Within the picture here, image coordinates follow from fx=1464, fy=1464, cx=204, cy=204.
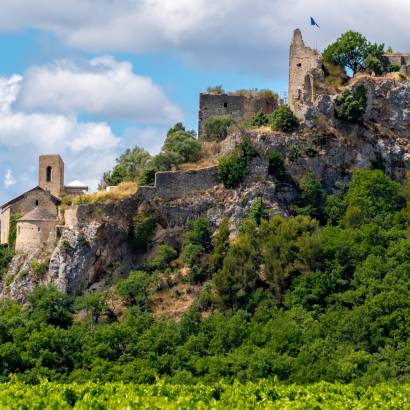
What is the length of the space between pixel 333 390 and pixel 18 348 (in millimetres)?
19991

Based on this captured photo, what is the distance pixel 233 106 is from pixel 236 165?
32.5 feet

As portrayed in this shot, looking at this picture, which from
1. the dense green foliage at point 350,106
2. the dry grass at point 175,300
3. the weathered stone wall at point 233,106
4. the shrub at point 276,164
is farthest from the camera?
the weathered stone wall at point 233,106

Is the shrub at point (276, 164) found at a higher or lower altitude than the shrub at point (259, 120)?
→ lower

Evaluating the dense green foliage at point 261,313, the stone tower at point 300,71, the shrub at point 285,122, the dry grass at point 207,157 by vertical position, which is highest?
the stone tower at point 300,71

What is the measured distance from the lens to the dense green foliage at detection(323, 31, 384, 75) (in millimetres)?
98750

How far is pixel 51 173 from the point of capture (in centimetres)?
9569

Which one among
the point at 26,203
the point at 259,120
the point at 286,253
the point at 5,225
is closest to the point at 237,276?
the point at 286,253

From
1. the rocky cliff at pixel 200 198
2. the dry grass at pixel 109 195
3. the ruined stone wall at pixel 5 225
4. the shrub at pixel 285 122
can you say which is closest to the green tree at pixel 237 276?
the rocky cliff at pixel 200 198

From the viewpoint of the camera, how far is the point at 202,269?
86375 mm

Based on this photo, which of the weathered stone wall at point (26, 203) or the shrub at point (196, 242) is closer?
the shrub at point (196, 242)

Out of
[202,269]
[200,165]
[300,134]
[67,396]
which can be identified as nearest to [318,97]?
[300,134]

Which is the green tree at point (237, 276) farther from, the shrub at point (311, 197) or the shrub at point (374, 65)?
the shrub at point (374, 65)

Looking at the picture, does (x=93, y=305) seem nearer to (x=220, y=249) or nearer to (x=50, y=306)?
(x=50, y=306)

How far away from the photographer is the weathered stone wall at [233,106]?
98.8 m
